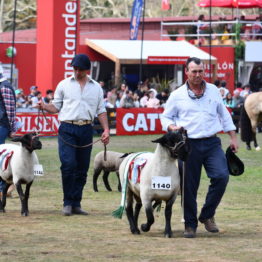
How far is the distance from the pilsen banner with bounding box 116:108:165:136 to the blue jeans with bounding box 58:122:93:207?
17.9m

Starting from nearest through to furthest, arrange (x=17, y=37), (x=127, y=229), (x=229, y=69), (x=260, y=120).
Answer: (x=127, y=229), (x=260, y=120), (x=229, y=69), (x=17, y=37)

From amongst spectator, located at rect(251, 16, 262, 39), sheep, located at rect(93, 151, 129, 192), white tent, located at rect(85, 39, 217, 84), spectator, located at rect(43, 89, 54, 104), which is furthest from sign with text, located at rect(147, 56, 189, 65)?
sheep, located at rect(93, 151, 129, 192)

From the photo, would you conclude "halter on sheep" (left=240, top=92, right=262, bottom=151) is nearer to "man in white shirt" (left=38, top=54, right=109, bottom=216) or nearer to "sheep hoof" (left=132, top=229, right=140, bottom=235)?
"man in white shirt" (left=38, top=54, right=109, bottom=216)

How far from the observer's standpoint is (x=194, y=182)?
9898 millimetres

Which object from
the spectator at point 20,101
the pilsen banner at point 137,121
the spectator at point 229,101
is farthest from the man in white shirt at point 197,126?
the spectator at point 229,101

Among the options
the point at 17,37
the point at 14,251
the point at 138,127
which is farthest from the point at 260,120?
the point at 17,37

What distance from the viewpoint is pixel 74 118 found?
1177 centimetres

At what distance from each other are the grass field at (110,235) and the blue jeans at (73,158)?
1.21 ft

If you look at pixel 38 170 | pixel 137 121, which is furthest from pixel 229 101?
pixel 38 170

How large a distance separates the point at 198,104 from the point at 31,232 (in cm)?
239

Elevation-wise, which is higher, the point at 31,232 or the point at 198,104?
the point at 198,104

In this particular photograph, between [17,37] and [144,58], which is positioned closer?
[144,58]

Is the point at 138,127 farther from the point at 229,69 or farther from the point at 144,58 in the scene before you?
the point at 229,69

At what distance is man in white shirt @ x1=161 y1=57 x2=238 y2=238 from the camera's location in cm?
977
